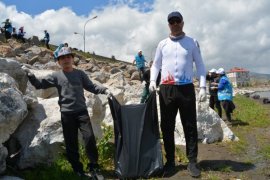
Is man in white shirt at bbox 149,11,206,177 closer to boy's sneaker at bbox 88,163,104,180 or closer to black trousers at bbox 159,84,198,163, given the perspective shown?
black trousers at bbox 159,84,198,163

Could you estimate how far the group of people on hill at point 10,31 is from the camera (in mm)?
29025

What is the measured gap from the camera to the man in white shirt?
6078 millimetres

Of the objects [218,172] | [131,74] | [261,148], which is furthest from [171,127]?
[131,74]

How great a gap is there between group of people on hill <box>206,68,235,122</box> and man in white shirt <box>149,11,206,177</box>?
590 cm

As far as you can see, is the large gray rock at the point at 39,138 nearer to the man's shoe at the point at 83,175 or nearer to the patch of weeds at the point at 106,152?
the man's shoe at the point at 83,175

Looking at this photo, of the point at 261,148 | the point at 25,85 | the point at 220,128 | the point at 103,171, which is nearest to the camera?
the point at 103,171

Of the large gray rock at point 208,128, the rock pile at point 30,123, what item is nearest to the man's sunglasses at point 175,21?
the rock pile at point 30,123

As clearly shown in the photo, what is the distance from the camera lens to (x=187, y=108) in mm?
6105

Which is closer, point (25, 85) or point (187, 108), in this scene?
point (187, 108)

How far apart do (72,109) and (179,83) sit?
147cm

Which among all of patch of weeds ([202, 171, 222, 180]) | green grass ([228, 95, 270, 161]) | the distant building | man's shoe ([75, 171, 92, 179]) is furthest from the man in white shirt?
the distant building

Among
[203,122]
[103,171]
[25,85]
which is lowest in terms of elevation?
[103,171]

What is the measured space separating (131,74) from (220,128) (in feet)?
58.9

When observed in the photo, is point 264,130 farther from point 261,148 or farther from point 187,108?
point 187,108
